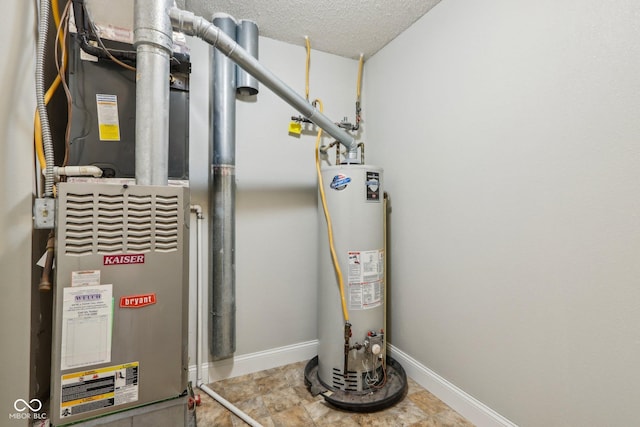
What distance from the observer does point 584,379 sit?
42.0 inches

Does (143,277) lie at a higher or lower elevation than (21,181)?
lower

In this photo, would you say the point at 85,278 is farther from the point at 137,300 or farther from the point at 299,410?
the point at 299,410

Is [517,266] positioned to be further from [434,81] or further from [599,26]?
[434,81]

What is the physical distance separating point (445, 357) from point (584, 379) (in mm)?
650

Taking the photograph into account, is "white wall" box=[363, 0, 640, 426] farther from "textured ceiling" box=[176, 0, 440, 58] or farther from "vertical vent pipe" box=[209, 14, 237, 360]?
"vertical vent pipe" box=[209, 14, 237, 360]

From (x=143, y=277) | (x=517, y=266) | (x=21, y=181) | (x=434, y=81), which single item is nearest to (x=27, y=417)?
(x=143, y=277)

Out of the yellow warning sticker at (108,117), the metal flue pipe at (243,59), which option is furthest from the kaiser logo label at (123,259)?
the metal flue pipe at (243,59)

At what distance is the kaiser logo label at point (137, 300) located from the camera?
0.81 metres

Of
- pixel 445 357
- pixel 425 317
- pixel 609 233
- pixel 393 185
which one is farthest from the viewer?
pixel 393 185

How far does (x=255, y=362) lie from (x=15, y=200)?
1560mm

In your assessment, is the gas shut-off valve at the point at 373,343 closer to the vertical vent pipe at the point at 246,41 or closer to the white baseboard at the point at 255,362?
the white baseboard at the point at 255,362

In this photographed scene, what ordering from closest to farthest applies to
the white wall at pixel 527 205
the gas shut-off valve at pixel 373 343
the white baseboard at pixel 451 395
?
the white wall at pixel 527 205, the white baseboard at pixel 451 395, the gas shut-off valve at pixel 373 343

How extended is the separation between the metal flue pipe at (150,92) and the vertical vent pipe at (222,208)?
31.6 inches

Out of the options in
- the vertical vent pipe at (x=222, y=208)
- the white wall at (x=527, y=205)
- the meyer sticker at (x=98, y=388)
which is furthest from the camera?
the vertical vent pipe at (x=222, y=208)
